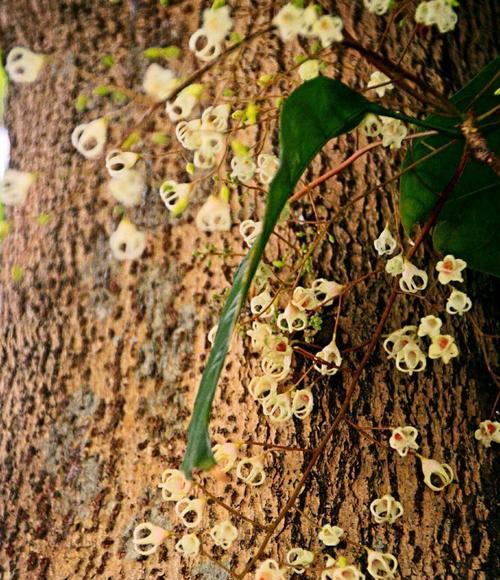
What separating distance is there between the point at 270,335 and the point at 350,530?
21cm

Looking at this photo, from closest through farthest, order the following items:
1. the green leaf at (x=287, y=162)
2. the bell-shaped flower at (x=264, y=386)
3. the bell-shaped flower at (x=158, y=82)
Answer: the green leaf at (x=287, y=162), the bell-shaped flower at (x=158, y=82), the bell-shaped flower at (x=264, y=386)

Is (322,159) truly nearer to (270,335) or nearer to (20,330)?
(270,335)

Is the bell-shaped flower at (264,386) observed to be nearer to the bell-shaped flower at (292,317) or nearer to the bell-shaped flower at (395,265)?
the bell-shaped flower at (292,317)

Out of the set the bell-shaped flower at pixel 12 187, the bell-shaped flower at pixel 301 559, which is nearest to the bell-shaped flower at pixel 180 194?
the bell-shaped flower at pixel 12 187

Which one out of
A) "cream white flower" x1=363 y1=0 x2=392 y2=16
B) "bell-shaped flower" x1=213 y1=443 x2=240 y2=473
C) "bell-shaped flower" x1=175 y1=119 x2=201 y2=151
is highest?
"cream white flower" x1=363 y1=0 x2=392 y2=16

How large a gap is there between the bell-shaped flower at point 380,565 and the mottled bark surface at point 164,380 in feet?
0.14

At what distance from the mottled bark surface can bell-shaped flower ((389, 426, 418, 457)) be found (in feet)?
0.17

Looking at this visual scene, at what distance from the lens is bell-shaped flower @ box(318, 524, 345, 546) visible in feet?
2.44

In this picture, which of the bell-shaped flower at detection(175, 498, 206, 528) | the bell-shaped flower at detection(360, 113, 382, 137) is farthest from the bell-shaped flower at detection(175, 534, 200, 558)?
the bell-shaped flower at detection(360, 113, 382, 137)

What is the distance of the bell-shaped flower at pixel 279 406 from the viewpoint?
0.76 metres

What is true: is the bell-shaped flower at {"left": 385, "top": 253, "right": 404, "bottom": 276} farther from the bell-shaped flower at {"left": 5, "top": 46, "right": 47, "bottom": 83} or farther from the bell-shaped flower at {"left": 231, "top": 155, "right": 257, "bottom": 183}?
the bell-shaped flower at {"left": 5, "top": 46, "right": 47, "bottom": 83}

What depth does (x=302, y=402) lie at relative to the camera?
2.60 feet

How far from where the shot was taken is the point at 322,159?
983 millimetres

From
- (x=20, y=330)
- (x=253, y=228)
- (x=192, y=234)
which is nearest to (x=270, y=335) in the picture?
(x=253, y=228)
